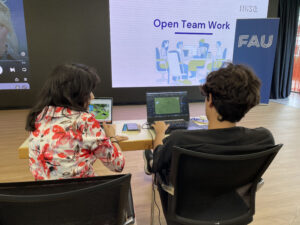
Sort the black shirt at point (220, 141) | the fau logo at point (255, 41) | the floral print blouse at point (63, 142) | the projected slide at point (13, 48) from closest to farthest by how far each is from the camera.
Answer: the black shirt at point (220, 141) → the floral print blouse at point (63, 142) → the projected slide at point (13, 48) → the fau logo at point (255, 41)

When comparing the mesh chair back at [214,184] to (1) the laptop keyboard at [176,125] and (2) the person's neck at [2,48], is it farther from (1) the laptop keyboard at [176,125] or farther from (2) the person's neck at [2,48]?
(2) the person's neck at [2,48]

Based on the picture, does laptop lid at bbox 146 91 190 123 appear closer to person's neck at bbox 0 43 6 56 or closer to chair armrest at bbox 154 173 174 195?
chair armrest at bbox 154 173 174 195

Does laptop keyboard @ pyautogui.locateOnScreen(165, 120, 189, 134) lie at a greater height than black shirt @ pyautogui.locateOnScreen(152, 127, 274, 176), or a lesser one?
lesser

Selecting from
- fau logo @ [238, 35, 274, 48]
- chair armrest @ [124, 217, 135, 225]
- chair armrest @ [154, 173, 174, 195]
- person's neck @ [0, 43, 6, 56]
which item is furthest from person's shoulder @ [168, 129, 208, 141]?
fau logo @ [238, 35, 274, 48]

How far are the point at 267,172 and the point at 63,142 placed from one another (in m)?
2.31

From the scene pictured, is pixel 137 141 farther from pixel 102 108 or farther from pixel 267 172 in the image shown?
pixel 267 172

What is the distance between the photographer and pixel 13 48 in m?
4.55

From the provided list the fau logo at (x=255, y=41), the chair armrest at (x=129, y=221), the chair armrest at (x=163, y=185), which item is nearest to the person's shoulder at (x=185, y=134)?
the chair armrest at (x=163, y=185)

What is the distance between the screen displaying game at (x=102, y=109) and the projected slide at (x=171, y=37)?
3.33 m

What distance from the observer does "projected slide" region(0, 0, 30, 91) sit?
4.41 m

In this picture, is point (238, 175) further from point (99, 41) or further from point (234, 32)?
point (234, 32)

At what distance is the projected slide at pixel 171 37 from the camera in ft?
15.9

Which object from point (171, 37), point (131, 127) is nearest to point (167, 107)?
point (131, 127)

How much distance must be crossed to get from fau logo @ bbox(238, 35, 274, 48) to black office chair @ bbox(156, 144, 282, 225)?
4.72 metres
